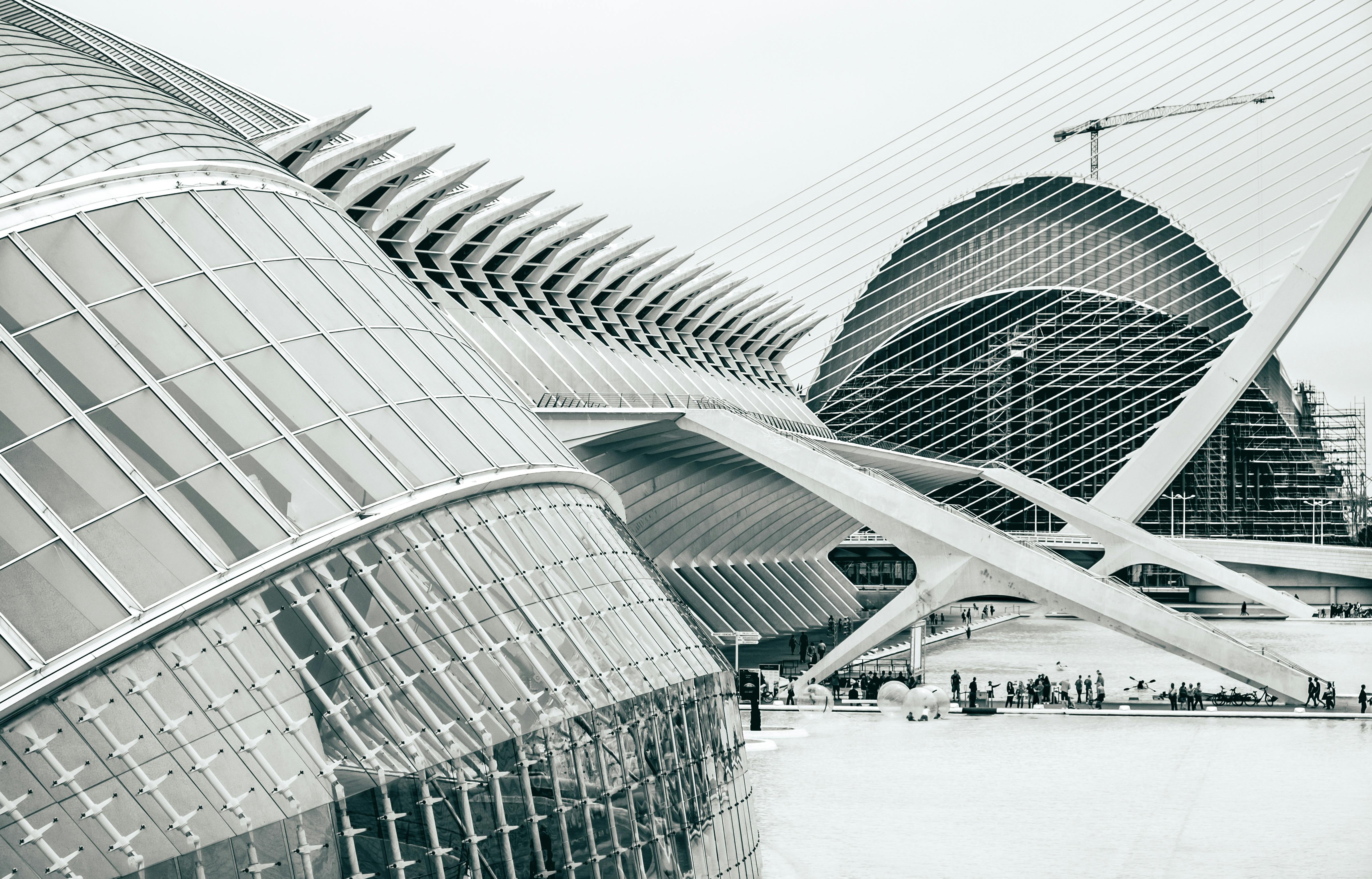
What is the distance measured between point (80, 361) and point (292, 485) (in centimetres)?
159

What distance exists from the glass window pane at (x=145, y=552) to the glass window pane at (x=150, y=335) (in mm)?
1097

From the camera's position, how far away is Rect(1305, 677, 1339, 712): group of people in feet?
98.3

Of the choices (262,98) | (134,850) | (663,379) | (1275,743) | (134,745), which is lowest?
(1275,743)

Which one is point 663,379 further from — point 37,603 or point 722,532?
point 37,603

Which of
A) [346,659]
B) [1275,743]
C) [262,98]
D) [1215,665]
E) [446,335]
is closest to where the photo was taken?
[346,659]

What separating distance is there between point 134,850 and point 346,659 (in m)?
1.82

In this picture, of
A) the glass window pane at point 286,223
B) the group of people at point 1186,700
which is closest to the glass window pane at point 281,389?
the glass window pane at point 286,223

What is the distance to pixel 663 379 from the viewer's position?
154 feet

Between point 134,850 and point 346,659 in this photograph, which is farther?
point 346,659

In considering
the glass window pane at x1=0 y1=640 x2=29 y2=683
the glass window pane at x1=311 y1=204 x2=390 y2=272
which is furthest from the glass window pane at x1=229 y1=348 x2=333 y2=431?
the glass window pane at x1=311 y1=204 x2=390 y2=272

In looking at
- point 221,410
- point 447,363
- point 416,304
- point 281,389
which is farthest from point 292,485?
point 416,304

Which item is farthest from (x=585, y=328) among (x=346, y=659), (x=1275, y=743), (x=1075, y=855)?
(x=346, y=659)

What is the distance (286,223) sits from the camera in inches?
481

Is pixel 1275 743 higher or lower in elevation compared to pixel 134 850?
lower
